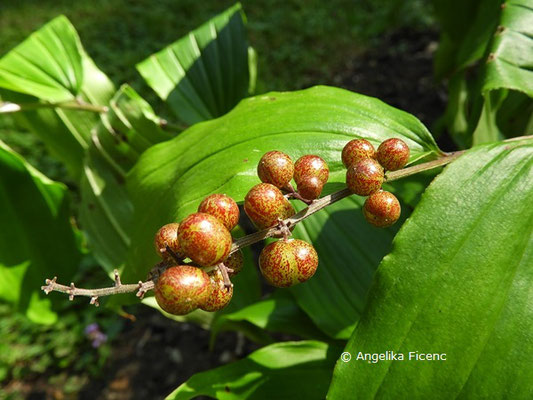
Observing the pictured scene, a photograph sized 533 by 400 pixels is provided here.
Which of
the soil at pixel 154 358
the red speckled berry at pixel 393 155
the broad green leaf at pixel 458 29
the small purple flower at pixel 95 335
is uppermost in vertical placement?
the red speckled berry at pixel 393 155

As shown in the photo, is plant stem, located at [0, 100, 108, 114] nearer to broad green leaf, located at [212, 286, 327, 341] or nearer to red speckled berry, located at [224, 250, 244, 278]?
broad green leaf, located at [212, 286, 327, 341]

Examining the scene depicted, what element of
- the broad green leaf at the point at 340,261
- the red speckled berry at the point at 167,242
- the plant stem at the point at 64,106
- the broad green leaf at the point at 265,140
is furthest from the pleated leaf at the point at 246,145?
the plant stem at the point at 64,106

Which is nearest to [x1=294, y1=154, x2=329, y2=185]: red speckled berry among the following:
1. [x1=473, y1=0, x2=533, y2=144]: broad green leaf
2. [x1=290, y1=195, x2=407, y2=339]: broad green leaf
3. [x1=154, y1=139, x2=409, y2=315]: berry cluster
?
[x1=154, y1=139, x2=409, y2=315]: berry cluster

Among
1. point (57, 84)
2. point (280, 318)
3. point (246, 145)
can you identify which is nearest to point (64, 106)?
point (57, 84)

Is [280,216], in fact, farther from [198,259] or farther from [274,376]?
[274,376]

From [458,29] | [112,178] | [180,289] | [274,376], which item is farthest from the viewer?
[458,29]

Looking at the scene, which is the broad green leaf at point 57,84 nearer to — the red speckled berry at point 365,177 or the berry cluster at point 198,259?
the berry cluster at point 198,259
